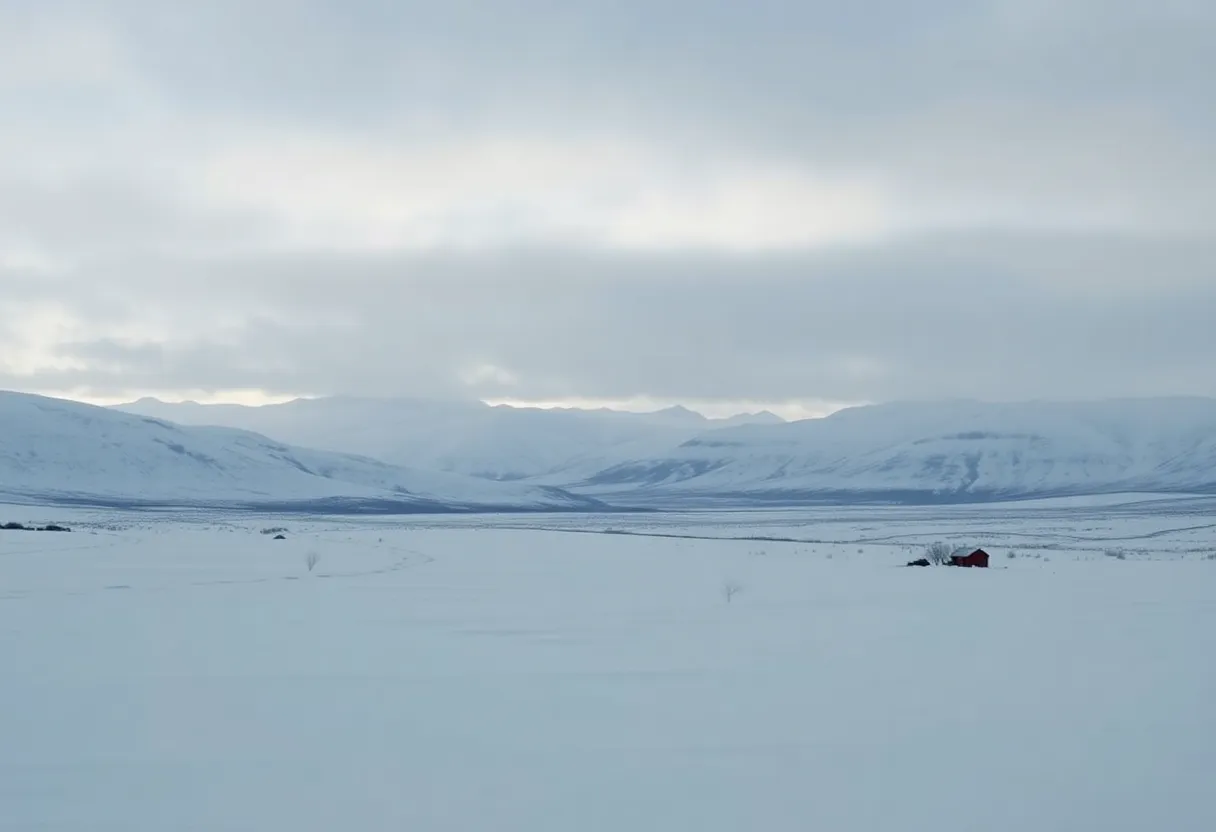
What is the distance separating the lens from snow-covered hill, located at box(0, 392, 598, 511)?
138875 mm

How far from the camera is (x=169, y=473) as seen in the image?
15000cm

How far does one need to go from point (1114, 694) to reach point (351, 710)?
7.41 metres

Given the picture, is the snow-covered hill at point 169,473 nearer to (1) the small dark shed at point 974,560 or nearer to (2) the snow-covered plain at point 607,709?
(1) the small dark shed at point 974,560

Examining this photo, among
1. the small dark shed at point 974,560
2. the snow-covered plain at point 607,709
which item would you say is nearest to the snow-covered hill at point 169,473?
the small dark shed at point 974,560

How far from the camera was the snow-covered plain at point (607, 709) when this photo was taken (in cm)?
846

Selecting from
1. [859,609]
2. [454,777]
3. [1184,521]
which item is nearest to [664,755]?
[454,777]

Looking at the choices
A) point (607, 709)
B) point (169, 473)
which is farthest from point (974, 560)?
point (169, 473)

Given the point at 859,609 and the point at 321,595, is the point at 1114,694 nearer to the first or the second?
the point at 859,609

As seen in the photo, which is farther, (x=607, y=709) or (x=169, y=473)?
(x=169, y=473)

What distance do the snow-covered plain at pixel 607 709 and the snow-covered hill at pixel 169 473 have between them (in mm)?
112519

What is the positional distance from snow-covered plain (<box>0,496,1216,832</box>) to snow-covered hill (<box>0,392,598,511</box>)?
11252 centimetres

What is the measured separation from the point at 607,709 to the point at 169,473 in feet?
487

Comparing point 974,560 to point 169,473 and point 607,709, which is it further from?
point 169,473

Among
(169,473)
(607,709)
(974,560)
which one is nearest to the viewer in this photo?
(607,709)
